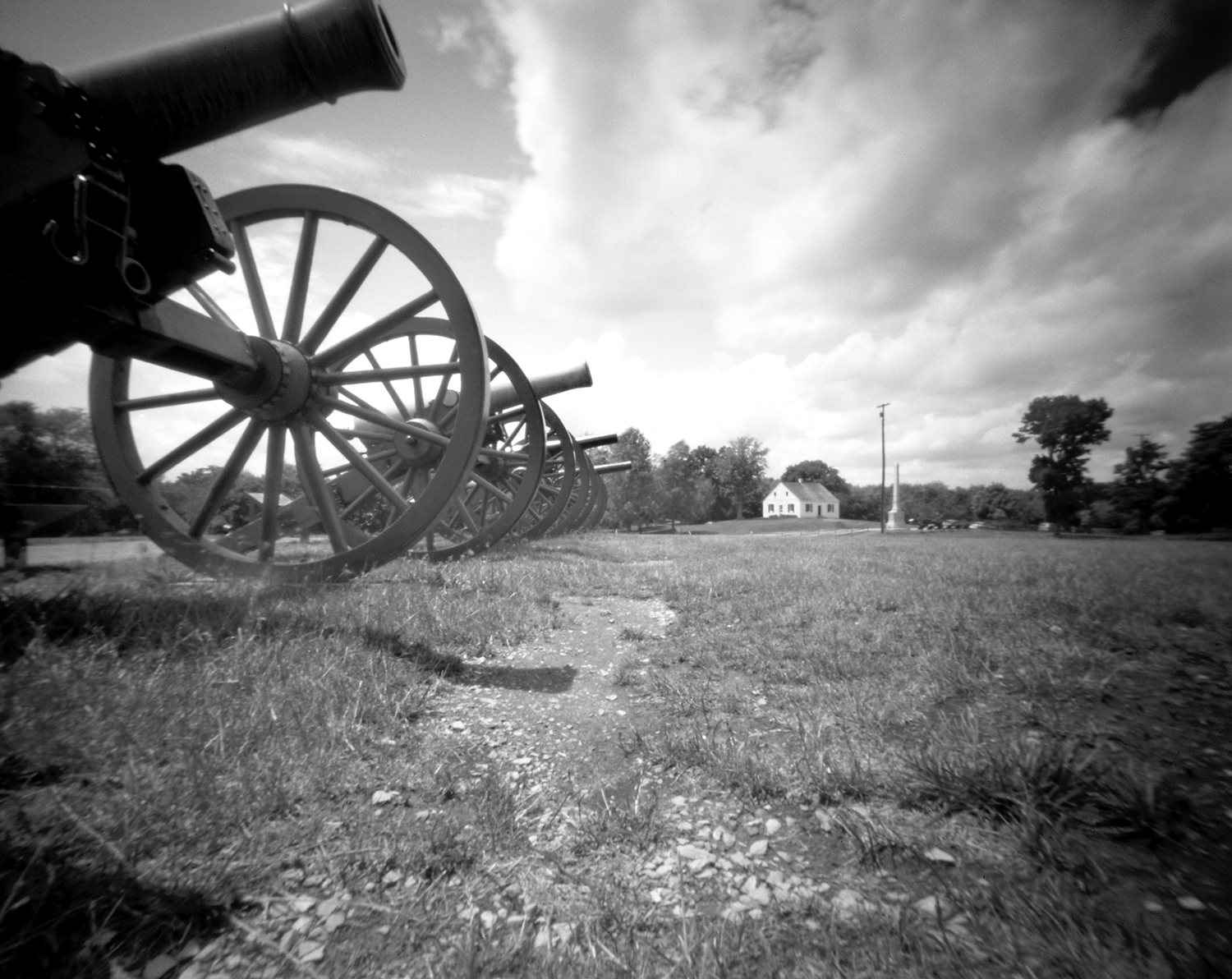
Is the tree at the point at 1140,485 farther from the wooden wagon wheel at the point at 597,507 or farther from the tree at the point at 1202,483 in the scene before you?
the wooden wagon wheel at the point at 597,507

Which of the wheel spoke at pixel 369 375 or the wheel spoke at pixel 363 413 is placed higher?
the wheel spoke at pixel 369 375

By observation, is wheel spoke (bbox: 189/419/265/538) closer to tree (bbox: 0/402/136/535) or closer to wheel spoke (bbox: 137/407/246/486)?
wheel spoke (bbox: 137/407/246/486)

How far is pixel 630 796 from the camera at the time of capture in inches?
76.8

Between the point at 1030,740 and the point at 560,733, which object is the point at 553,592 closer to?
the point at 560,733

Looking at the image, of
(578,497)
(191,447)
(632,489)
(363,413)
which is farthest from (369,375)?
(632,489)

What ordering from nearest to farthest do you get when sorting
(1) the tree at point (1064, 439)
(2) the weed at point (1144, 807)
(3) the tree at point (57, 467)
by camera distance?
(2) the weed at point (1144, 807) → (1) the tree at point (1064, 439) → (3) the tree at point (57, 467)

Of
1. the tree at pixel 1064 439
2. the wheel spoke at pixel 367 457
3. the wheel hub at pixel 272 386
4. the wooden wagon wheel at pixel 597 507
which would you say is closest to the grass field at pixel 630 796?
the tree at pixel 1064 439

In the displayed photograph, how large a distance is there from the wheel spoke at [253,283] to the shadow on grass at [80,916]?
15.4 feet

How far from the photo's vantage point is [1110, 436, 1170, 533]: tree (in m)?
1.96

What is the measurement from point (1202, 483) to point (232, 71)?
17.8 feet

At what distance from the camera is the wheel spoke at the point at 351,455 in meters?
4.73

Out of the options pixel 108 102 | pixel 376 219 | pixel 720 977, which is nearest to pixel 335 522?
pixel 376 219

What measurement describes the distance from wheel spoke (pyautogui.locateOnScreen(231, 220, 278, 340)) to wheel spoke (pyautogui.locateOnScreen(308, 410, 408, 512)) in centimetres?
91

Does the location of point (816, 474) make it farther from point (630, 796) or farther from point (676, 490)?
point (630, 796)
